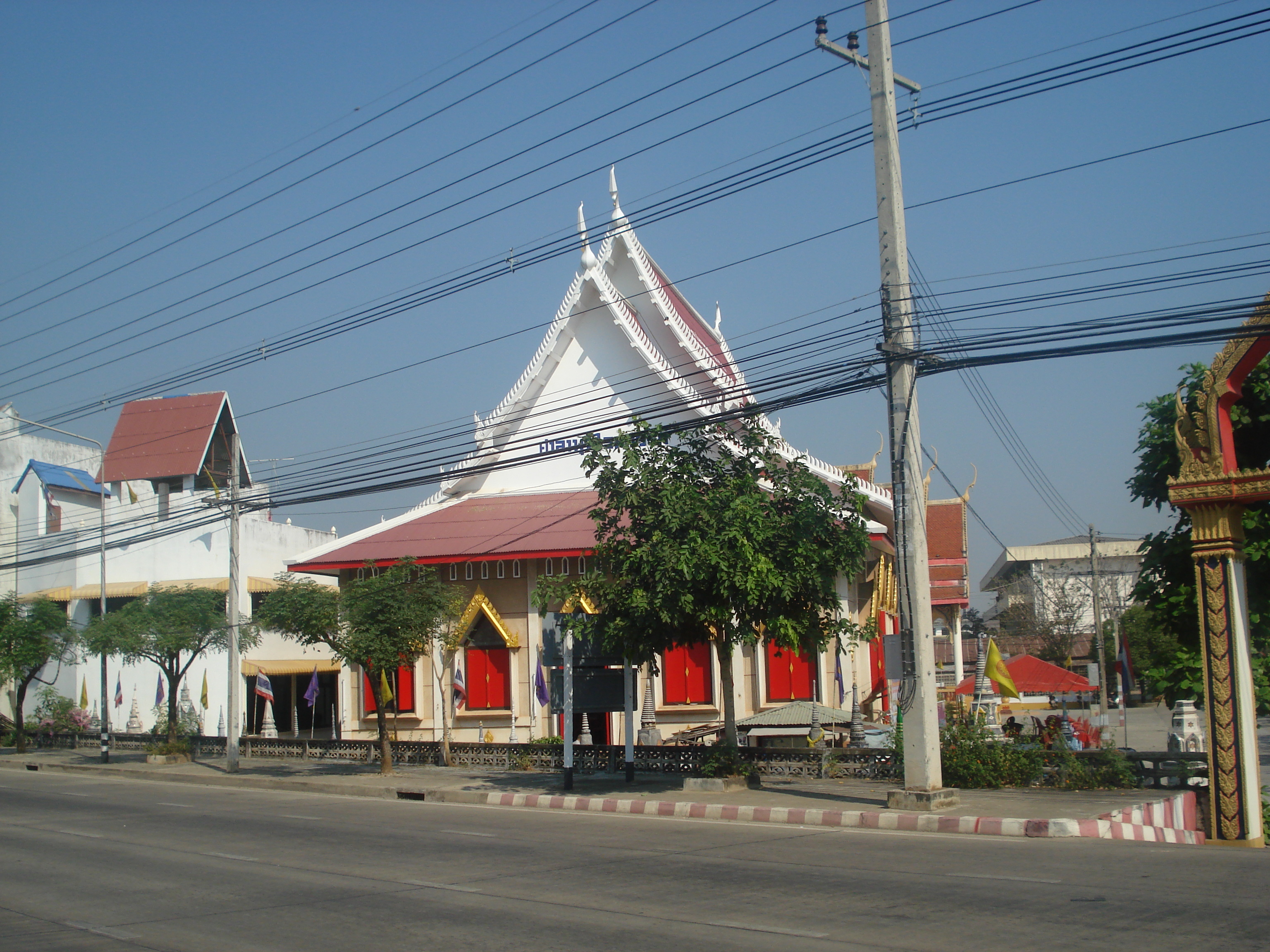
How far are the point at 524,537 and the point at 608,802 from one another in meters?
10.7

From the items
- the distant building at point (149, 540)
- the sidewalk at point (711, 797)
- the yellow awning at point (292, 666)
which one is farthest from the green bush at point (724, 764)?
the distant building at point (149, 540)

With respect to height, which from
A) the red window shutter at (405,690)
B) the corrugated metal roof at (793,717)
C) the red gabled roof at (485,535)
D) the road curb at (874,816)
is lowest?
the road curb at (874,816)

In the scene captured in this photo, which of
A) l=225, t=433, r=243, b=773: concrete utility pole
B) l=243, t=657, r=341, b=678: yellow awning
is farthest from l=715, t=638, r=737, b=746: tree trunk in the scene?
l=243, t=657, r=341, b=678: yellow awning

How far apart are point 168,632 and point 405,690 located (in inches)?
244

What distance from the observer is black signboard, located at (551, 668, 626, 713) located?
19266 millimetres

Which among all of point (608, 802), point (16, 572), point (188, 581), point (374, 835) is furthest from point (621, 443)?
point (16, 572)

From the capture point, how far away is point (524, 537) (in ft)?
89.0

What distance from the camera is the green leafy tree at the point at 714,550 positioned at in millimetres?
16500

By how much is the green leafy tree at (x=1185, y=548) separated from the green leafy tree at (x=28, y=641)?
30.3 m

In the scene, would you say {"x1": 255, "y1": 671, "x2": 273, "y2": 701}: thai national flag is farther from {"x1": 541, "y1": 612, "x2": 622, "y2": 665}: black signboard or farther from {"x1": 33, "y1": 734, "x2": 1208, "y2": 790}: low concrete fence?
{"x1": 541, "y1": 612, "x2": 622, "y2": 665}: black signboard

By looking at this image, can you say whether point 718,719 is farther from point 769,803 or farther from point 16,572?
point 16,572

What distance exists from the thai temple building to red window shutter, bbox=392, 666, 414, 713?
0.04 meters

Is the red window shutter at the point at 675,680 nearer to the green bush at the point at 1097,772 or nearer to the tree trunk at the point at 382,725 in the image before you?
the tree trunk at the point at 382,725

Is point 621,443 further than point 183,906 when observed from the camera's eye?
Yes
